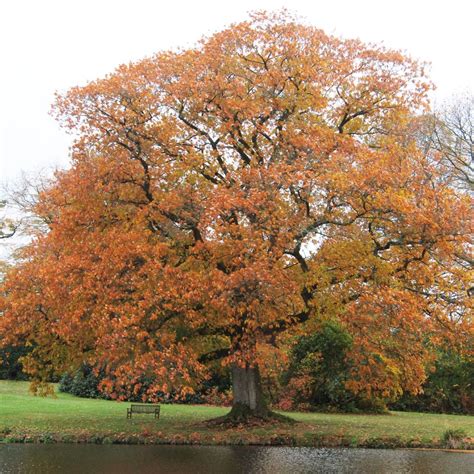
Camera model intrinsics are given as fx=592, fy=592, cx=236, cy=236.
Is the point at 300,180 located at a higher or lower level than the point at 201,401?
higher

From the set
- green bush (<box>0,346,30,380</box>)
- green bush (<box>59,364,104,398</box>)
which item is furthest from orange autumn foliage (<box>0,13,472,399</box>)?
green bush (<box>0,346,30,380</box>)

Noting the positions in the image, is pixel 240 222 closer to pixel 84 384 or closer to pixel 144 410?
pixel 144 410

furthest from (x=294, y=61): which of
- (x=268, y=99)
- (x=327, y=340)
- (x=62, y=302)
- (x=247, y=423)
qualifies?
(x=327, y=340)

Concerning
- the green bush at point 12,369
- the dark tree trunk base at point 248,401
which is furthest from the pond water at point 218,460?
the green bush at point 12,369

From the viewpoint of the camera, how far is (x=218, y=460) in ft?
38.6

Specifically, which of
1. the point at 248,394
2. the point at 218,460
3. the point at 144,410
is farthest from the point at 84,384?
the point at 218,460

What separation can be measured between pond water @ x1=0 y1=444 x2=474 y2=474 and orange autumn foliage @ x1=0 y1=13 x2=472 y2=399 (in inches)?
62.7

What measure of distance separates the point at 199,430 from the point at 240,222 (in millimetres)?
5694

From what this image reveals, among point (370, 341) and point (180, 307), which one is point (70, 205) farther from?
point (370, 341)

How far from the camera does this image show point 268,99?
1606cm

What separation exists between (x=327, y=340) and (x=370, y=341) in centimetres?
816

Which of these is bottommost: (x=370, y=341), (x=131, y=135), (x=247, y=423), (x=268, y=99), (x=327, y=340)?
(x=247, y=423)

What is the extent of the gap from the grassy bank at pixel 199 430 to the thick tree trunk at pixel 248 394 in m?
0.85

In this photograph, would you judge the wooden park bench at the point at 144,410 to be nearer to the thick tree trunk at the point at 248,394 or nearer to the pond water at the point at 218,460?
the thick tree trunk at the point at 248,394
